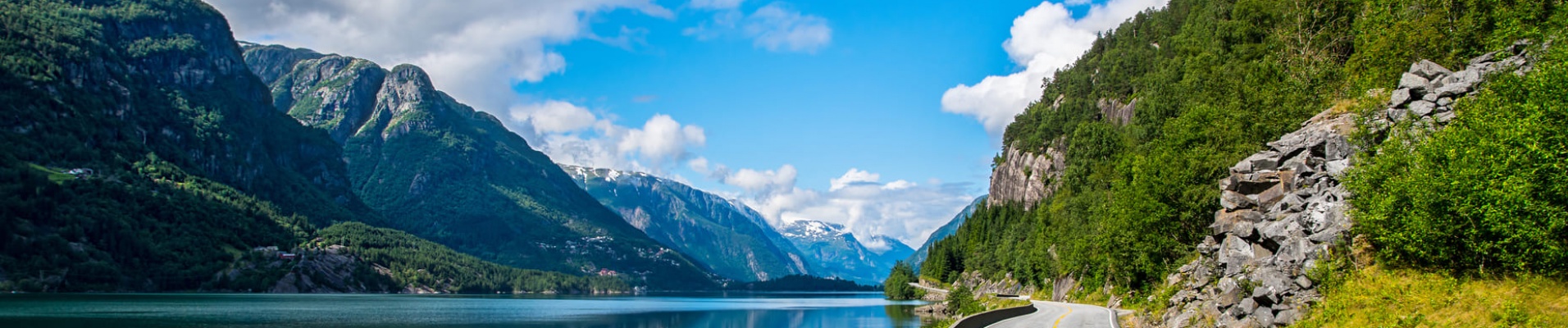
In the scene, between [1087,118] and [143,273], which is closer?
[1087,118]

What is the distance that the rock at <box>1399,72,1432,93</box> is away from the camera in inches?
1251

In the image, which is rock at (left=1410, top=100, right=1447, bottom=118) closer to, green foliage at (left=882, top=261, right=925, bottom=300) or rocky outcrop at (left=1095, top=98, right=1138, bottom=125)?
rocky outcrop at (left=1095, top=98, right=1138, bottom=125)

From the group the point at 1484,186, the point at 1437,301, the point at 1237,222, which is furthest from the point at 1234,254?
the point at 1484,186

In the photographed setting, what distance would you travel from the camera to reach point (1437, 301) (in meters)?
24.6

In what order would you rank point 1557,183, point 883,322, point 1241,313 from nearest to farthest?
point 1557,183, point 1241,313, point 883,322

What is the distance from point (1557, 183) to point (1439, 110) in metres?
8.48

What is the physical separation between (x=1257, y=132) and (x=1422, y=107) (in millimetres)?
20010

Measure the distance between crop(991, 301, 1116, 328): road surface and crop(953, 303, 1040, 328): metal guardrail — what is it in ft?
1.70

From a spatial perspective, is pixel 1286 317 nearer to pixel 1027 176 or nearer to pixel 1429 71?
pixel 1429 71

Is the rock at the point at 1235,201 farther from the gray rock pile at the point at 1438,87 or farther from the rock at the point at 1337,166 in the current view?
the gray rock pile at the point at 1438,87

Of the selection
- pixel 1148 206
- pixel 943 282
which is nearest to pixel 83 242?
pixel 943 282

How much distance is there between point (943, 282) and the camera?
170250 mm

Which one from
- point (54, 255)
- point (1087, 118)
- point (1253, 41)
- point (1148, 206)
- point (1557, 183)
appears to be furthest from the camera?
point (54, 255)

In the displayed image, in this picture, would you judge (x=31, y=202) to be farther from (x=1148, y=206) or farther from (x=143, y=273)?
(x=1148, y=206)
